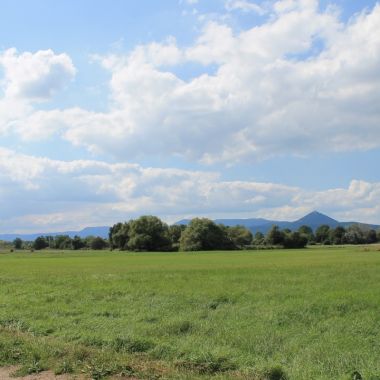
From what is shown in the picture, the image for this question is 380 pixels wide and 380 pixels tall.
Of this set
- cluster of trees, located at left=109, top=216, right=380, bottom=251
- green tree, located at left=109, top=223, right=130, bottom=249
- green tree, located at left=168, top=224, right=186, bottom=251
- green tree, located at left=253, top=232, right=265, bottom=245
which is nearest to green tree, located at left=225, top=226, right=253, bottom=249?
cluster of trees, located at left=109, top=216, right=380, bottom=251

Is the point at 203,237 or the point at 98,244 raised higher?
the point at 203,237

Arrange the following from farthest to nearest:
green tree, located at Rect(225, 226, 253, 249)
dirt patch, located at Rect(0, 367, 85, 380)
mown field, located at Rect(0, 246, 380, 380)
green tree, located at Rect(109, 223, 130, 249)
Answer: green tree, located at Rect(225, 226, 253, 249) → green tree, located at Rect(109, 223, 130, 249) → mown field, located at Rect(0, 246, 380, 380) → dirt patch, located at Rect(0, 367, 85, 380)

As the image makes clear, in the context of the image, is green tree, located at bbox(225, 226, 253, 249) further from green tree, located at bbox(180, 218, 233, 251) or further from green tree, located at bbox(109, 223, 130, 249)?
green tree, located at bbox(109, 223, 130, 249)

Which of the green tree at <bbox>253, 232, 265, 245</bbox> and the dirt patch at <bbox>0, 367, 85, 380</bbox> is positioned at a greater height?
the green tree at <bbox>253, 232, 265, 245</bbox>

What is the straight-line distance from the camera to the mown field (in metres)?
11.8

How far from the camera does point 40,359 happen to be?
40.5ft

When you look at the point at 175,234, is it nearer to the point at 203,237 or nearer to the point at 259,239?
the point at 203,237

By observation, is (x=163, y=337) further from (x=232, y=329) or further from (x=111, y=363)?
(x=111, y=363)

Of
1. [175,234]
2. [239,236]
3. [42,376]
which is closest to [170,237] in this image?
[175,234]

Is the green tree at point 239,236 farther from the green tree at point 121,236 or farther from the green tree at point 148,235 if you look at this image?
the green tree at point 121,236

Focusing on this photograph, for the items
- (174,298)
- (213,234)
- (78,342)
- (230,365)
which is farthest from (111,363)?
(213,234)

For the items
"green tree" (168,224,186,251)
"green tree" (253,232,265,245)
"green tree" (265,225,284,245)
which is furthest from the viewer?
"green tree" (253,232,265,245)

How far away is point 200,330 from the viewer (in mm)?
16328

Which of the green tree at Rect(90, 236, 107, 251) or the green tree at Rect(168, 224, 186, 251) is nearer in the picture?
the green tree at Rect(168, 224, 186, 251)
